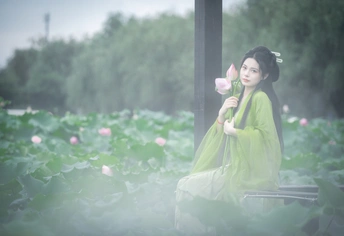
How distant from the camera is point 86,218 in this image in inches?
72.6

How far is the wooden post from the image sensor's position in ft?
8.09

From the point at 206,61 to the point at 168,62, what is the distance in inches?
986

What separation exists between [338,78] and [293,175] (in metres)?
14.1

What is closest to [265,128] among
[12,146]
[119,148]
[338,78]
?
[119,148]

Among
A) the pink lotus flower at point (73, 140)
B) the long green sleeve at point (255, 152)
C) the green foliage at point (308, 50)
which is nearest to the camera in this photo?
the long green sleeve at point (255, 152)

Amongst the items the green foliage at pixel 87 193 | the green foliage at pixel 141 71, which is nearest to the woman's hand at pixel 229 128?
the green foliage at pixel 87 193

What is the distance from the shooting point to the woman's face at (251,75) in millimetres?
2279

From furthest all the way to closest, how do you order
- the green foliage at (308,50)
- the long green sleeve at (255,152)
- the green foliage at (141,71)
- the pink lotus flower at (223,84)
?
the green foliage at (141,71), the green foliage at (308,50), the pink lotus flower at (223,84), the long green sleeve at (255,152)

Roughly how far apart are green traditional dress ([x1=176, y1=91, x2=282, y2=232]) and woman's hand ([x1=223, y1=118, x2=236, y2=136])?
0.02 meters

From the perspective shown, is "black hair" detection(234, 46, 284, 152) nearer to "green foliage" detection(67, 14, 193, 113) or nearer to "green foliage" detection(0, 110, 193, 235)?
"green foliage" detection(0, 110, 193, 235)

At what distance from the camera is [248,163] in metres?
2.21

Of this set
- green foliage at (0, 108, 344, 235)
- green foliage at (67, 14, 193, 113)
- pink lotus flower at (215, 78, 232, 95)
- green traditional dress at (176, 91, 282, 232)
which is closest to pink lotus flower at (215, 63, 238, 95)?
pink lotus flower at (215, 78, 232, 95)

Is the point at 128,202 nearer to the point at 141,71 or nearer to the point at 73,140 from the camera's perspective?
the point at 73,140

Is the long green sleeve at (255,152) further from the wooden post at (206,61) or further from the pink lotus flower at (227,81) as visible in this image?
the wooden post at (206,61)
